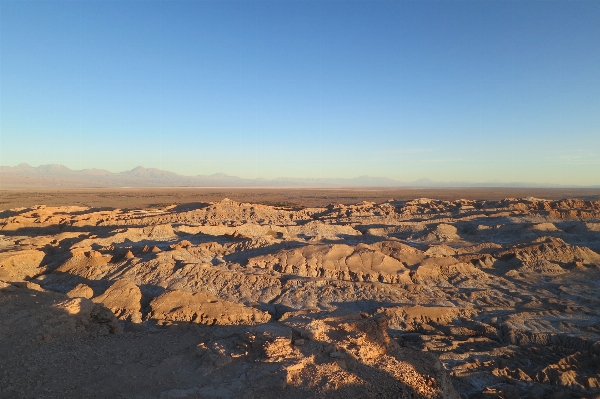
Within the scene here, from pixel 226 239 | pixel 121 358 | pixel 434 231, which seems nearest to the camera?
pixel 121 358

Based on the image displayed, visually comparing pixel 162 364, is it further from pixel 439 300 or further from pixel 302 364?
pixel 439 300

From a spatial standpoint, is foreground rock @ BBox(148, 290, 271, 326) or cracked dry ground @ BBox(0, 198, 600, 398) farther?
foreground rock @ BBox(148, 290, 271, 326)

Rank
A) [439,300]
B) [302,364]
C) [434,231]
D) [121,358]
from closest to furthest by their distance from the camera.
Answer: [302,364]
[121,358]
[439,300]
[434,231]

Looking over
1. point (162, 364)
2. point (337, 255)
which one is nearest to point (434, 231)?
point (337, 255)

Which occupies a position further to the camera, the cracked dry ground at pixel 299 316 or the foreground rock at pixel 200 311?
the foreground rock at pixel 200 311

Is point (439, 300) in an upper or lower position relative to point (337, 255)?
lower

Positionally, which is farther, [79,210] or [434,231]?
[79,210]

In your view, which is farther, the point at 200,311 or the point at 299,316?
the point at 200,311
